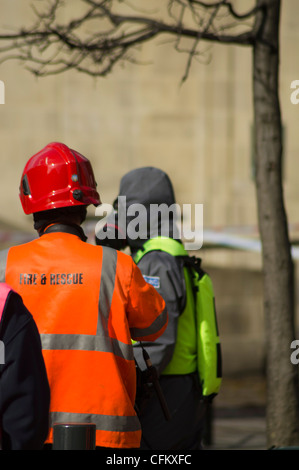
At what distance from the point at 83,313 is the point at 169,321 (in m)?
1.08

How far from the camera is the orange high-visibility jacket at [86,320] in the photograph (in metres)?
2.87

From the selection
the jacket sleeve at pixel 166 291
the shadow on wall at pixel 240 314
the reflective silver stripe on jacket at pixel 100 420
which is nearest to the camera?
the reflective silver stripe on jacket at pixel 100 420

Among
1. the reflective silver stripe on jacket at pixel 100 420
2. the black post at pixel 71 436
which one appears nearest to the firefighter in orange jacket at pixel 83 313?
the reflective silver stripe on jacket at pixel 100 420

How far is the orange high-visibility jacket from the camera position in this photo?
9.43ft

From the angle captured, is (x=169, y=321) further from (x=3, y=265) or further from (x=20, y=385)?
(x=20, y=385)

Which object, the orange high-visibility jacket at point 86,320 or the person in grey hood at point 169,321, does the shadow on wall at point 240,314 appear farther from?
the orange high-visibility jacket at point 86,320

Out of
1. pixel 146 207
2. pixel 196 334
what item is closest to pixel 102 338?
pixel 196 334

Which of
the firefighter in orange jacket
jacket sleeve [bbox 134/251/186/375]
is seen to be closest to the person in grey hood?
jacket sleeve [bbox 134/251/186/375]

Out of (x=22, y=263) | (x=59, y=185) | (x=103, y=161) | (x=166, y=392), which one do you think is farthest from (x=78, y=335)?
(x=103, y=161)

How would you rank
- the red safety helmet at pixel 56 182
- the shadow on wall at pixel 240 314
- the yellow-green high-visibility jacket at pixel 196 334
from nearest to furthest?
1. the red safety helmet at pixel 56 182
2. the yellow-green high-visibility jacket at pixel 196 334
3. the shadow on wall at pixel 240 314

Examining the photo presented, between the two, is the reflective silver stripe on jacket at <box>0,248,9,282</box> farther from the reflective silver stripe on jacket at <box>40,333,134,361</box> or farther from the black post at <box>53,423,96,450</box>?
the black post at <box>53,423,96,450</box>

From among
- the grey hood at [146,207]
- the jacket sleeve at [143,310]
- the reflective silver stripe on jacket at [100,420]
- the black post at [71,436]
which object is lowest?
the black post at [71,436]

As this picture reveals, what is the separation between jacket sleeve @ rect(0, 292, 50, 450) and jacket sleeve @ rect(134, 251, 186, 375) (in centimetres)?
162
